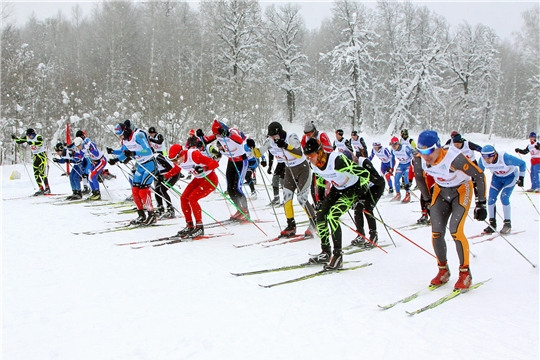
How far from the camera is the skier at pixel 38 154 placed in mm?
11750

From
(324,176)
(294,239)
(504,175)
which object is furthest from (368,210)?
(504,175)

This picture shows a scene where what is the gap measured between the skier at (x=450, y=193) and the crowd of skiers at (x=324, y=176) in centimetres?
1

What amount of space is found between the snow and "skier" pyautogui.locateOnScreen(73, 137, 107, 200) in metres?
4.55

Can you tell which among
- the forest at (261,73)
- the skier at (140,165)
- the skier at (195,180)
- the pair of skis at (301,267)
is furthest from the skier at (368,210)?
the forest at (261,73)

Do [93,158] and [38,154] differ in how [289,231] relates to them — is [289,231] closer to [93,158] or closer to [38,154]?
[93,158]

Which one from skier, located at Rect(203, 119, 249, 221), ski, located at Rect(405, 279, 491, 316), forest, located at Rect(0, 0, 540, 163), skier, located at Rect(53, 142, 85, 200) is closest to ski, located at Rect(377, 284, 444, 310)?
ski, located at Rect(405, 279, 491, 316)

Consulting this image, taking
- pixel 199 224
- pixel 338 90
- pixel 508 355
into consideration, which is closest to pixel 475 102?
pixel 338 90

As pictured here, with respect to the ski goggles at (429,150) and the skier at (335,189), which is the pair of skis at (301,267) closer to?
the skier at (335,189)

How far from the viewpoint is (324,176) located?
508cm

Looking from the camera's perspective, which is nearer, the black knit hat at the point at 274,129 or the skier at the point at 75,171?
the black knit hat at the point at 274,129

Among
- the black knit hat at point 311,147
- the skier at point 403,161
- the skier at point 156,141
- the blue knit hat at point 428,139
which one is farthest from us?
the skier at point 403,161

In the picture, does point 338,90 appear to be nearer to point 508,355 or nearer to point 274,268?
point 274,268

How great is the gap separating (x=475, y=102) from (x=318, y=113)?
43.2 feet

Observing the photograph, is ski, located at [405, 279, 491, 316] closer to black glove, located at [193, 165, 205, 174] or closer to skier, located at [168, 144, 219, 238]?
skier, located at [168, 144, 219, 238]
